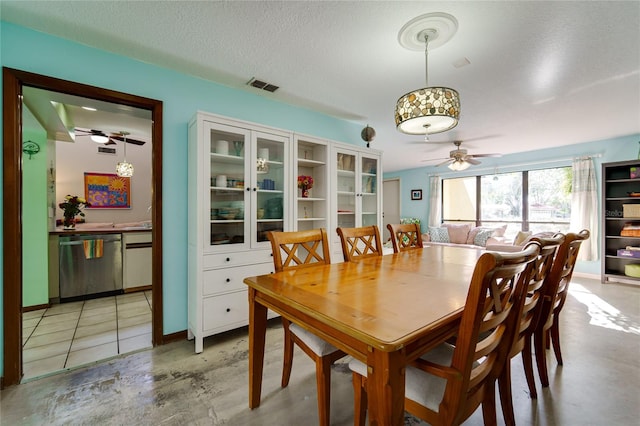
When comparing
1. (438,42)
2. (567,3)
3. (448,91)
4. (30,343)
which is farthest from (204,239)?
(567,3)

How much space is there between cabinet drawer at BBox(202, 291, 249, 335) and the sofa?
4.85m

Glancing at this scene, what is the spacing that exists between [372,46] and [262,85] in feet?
3.77

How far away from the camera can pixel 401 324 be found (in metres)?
0.86

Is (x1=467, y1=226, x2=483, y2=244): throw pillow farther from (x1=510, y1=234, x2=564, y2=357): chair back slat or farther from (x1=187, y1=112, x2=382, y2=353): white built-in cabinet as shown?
(x1=510, y1=234, x2=564, y2=357): chair back slat

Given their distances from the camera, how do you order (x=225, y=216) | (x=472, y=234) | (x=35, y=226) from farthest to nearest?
(x=472, y=234) → (x=35, y=226) → (x=225, y=216)

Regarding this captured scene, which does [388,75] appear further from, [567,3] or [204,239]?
[204,239]

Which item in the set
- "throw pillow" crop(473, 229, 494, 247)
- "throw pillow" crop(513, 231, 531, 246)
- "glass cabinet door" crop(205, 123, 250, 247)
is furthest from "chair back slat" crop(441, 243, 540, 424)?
"throw pillow" crop(473, 229, 494, 247)

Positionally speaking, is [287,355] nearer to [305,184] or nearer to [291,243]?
[291,243]

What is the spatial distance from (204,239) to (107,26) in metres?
1.57

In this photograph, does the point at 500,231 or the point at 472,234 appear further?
the point at 472,234

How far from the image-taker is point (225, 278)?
89.5 inches

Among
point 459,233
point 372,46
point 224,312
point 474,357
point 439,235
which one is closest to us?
point 474,357

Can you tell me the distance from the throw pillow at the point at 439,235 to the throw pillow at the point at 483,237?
0.62 meters

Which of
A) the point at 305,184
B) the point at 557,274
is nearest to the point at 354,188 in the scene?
the point at 305,184
